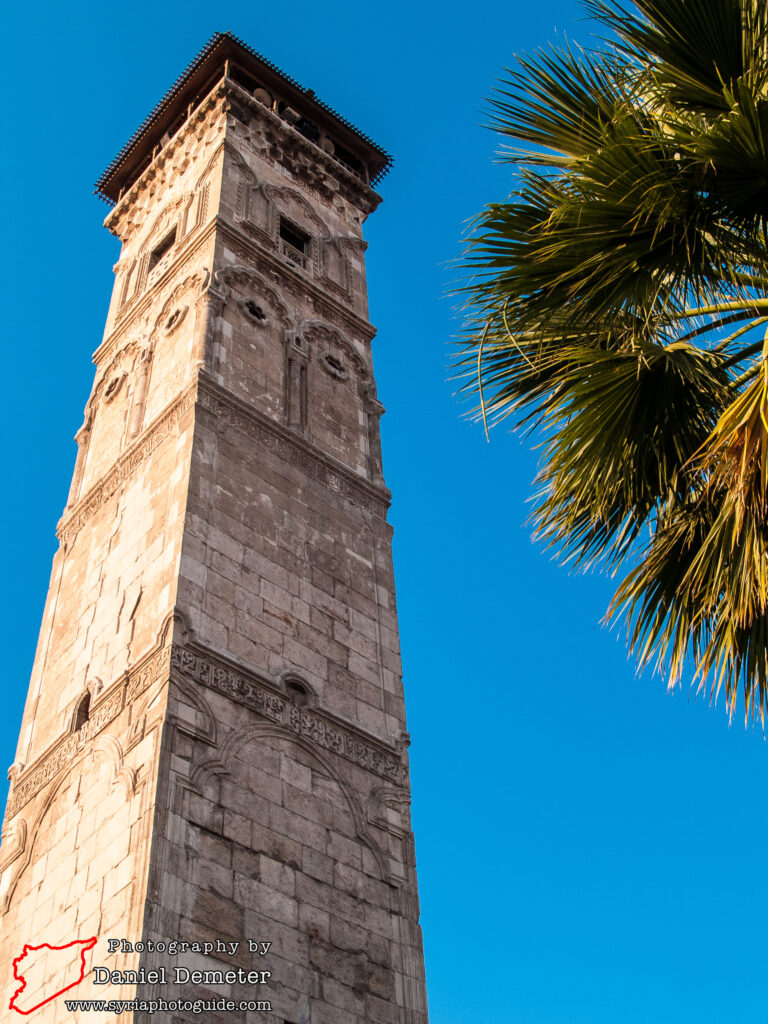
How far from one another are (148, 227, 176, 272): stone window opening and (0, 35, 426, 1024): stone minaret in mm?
48

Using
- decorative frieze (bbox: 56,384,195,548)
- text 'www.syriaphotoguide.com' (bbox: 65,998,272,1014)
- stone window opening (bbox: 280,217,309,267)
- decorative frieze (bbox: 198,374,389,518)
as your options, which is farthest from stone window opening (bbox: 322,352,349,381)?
text 'www.syriaphotoguide.com' (bbox: 65,998,272,1014)

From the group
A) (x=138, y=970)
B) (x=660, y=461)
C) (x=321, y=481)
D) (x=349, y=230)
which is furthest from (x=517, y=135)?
(x=349, y=230)

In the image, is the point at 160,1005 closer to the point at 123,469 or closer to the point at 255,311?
the point at 123,469

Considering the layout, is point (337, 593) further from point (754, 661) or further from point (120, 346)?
point (754, 661)

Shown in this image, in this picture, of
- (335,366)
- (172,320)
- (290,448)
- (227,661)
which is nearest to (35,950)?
(227,661)

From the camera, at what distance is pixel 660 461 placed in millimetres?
8461

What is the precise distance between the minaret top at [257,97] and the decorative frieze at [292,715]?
1575 centimetres

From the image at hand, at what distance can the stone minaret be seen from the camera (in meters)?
13.0

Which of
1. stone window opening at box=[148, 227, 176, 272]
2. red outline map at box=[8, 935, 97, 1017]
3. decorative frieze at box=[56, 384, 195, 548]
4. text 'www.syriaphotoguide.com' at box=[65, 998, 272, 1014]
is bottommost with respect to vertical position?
text 'www.syriaphotoguide.com' at box=[65, 998, 272, 1014]

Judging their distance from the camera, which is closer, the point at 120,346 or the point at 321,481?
the point at 321,481

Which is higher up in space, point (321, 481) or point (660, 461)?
point (321, 481)

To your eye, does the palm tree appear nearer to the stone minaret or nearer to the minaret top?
the stone minaret

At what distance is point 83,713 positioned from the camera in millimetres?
15875

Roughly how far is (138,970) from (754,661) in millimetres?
6741
